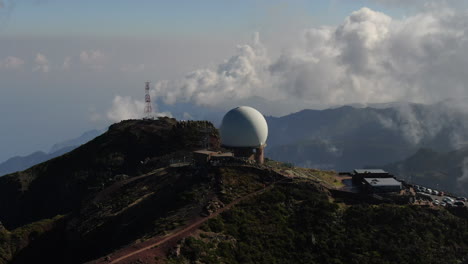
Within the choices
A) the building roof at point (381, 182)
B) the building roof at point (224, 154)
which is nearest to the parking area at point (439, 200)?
the building roof at point (381, 182)

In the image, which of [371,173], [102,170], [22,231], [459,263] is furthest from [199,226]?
[102,170]

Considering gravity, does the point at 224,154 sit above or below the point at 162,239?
above

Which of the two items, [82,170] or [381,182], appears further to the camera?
[82,170]

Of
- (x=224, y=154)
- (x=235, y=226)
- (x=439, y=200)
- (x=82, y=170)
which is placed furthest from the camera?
(x=82, y=170)

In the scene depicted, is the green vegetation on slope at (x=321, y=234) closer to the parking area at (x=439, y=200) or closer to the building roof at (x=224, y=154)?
the parking area at (x=439, y=200)

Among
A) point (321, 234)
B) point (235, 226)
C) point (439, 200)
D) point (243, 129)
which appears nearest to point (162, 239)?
point (235, 226)

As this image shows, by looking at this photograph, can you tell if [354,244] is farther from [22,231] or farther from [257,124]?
[22,231]

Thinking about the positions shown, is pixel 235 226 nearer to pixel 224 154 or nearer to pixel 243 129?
pixel 224 154
